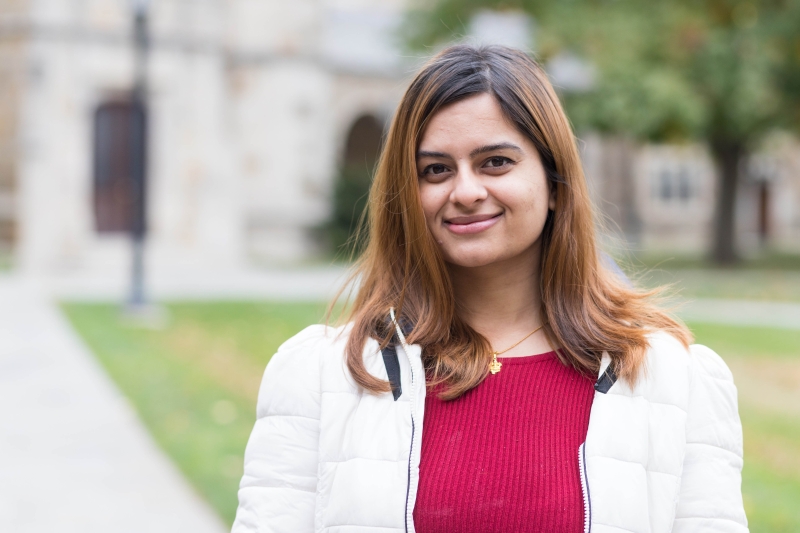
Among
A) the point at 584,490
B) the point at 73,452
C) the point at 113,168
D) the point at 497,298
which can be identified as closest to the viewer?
the point at 584,490

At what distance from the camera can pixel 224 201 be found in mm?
22141

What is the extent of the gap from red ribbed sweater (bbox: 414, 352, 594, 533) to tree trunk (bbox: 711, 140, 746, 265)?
2222 centimetres

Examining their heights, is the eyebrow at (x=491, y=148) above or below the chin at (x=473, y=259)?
above

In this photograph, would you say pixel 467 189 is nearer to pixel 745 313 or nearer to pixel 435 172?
pixel 435 172

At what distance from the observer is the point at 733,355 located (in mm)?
9898

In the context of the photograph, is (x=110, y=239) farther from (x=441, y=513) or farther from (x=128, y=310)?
(x=441, y=513)

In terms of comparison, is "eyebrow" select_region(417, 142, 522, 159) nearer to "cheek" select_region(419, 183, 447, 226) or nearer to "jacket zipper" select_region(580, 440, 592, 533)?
"cheek" select_region(419, 183, 447, 226)

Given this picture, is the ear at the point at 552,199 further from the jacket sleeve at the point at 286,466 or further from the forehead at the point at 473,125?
the jacket sleeve at the point at 286,466

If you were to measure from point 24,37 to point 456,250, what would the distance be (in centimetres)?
2106

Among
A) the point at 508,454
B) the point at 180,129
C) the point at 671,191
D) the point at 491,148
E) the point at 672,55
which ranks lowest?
the point at 671,191

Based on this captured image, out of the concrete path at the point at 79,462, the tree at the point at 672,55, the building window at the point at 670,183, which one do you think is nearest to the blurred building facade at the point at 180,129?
the tree at the point at 672,55

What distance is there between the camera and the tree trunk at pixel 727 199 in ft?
75.8

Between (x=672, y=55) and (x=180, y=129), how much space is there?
35.1ft

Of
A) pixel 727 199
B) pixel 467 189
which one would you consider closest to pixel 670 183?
pixel 727 199
